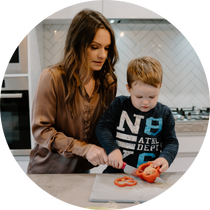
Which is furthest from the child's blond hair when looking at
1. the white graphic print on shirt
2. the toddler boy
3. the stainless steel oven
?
the stainless steel oven

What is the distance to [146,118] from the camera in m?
0.57

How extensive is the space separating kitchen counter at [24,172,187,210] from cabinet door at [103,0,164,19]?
2.79 feet

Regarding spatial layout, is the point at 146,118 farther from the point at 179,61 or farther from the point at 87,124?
the point at 179,61

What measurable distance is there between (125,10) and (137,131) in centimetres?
79

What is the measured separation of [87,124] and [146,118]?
177 millimetres


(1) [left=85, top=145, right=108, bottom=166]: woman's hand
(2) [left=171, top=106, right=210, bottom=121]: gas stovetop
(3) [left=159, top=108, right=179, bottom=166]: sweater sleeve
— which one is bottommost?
(2) [left=171, top=106, right=210, bottom=121]: gas stovetop

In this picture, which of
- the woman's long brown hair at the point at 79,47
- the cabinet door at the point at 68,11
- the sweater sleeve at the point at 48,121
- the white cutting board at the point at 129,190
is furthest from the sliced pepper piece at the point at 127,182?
the cabinet door at the point at 68,11

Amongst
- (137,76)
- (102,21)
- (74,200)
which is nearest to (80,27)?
(102,21)

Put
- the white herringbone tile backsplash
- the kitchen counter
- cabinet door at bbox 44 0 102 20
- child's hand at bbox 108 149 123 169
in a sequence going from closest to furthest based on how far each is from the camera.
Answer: the kitchen counter, child's hand at bbox 108 149 123 169, cabinet door at bbox 44 0 102 20, the white herringbone tile backsplash

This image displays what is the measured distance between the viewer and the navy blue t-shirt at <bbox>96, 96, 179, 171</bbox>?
1.84ft

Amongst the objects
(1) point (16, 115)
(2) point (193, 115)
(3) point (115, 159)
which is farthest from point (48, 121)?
(2) point (193, 115)

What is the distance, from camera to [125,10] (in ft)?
3.54

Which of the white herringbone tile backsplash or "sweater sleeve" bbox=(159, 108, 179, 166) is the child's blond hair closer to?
"sweater sleeve" bbox=(159, 108, 179, 166)

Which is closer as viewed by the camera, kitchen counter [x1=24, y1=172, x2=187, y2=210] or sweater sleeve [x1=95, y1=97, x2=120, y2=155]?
kitchen counter [x1=24, y1=172, x2=187, y2=210]
